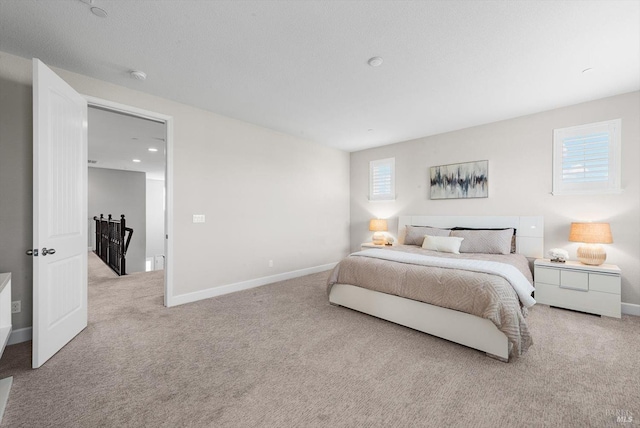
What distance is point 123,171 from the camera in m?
8.22

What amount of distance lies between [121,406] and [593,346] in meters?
3.66

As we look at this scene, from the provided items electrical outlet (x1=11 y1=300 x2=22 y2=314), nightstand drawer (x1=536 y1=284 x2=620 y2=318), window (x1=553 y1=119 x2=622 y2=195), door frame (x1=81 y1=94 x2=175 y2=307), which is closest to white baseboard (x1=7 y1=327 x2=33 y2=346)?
electrical outlet (x1=11 y1=300 x2=22 y2=314)

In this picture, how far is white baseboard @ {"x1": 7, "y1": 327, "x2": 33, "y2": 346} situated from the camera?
238 cm

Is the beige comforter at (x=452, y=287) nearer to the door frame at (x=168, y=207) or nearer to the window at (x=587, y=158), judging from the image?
the window at (x=587, y=158)

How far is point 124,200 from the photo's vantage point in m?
8.23

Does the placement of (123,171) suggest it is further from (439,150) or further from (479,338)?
(479,338)

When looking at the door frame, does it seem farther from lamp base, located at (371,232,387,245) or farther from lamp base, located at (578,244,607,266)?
lamp base, located at (578,244,607,266)

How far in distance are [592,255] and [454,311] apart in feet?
7.07

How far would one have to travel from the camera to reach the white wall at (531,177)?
3.17 meters

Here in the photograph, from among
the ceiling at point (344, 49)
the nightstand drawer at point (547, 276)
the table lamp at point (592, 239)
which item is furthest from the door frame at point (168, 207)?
the table lamp at point (592, 239)

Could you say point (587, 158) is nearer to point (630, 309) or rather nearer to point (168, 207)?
point (630, 309)

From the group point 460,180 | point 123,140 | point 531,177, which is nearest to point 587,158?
point 531,177

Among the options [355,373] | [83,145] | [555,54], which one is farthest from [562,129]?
[83,145]

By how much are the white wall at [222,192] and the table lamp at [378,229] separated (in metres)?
0.82
